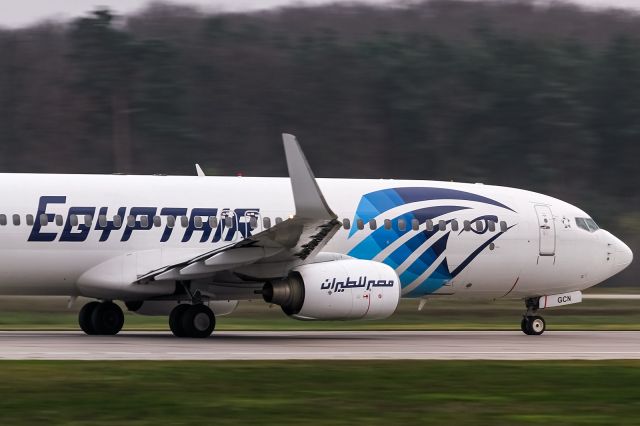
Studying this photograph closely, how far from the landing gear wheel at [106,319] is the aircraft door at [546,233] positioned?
9490 mm

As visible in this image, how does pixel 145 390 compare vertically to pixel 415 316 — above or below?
above

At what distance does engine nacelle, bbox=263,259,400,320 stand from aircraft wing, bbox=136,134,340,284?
1.50ft

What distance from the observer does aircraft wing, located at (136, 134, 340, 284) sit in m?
23.1

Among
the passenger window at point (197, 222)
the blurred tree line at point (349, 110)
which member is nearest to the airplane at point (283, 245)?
the passenger window at point (197, 222)

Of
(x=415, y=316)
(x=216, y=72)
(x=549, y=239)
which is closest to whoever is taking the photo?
(x=549, y=239)

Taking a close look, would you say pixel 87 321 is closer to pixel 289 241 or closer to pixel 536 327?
pixel 289 241

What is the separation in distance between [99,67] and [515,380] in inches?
2580

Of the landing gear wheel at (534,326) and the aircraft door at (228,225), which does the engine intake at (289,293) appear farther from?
the landing gear wheel at (534,326)

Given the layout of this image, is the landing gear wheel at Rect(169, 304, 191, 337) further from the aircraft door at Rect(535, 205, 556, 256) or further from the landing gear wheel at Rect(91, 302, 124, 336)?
the aircraft door at Rect(535, 205, 556, 256)

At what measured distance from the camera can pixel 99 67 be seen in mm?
79562

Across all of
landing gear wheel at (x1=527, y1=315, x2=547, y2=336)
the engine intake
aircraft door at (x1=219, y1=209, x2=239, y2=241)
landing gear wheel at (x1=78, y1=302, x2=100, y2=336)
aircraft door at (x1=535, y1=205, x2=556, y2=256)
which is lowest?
landing gear wheel at (x1=527, y1=315, x2=547, y2=336)

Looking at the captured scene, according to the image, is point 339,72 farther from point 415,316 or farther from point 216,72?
point 415,316

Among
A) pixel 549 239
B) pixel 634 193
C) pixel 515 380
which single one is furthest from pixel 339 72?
pixel 515 380

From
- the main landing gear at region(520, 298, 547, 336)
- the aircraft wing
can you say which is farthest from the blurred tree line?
the aircraft wing
